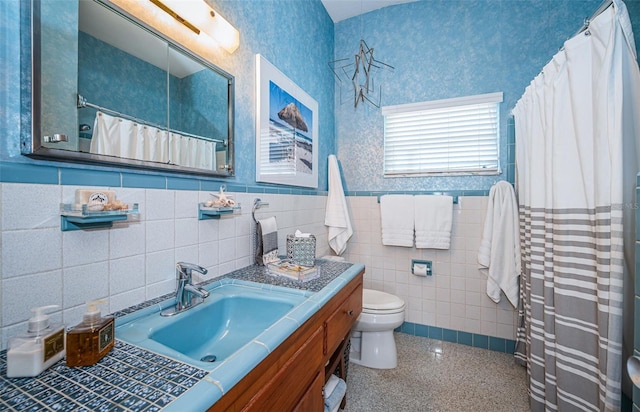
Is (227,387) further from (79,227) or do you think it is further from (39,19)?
(39,19)

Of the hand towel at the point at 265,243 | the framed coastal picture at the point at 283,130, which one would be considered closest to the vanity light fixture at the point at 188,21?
the framed coastal picture at the point at 283,130

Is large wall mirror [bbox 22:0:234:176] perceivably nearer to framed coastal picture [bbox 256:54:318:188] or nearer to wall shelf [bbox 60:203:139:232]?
wall shelf [bbox 60:203:139:232]

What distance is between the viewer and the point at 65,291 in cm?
72

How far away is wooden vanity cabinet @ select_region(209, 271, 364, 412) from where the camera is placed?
0.61 metres

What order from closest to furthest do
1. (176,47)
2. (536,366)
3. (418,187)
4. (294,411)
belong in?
(294,411) → (176,47) → (536,366) → (418,187)

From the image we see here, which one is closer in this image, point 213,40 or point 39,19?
point 39,19

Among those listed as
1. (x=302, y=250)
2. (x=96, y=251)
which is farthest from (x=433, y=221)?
(x=96, y=251)

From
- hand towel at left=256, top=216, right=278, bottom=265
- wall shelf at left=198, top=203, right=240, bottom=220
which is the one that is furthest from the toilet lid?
wall shelf at left=198, top=203, right=240, bottom=220

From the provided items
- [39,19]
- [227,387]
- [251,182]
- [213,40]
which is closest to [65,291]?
[227,387]

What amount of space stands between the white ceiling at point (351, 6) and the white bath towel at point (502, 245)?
1865 mm

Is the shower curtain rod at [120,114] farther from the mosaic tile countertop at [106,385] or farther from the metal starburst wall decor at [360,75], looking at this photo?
the metal starburst wall decor at [360,75]

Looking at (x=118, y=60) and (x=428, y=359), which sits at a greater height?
(x=118, y=60)

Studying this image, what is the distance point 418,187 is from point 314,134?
102 centimetres

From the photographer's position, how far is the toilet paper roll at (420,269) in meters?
2.24
